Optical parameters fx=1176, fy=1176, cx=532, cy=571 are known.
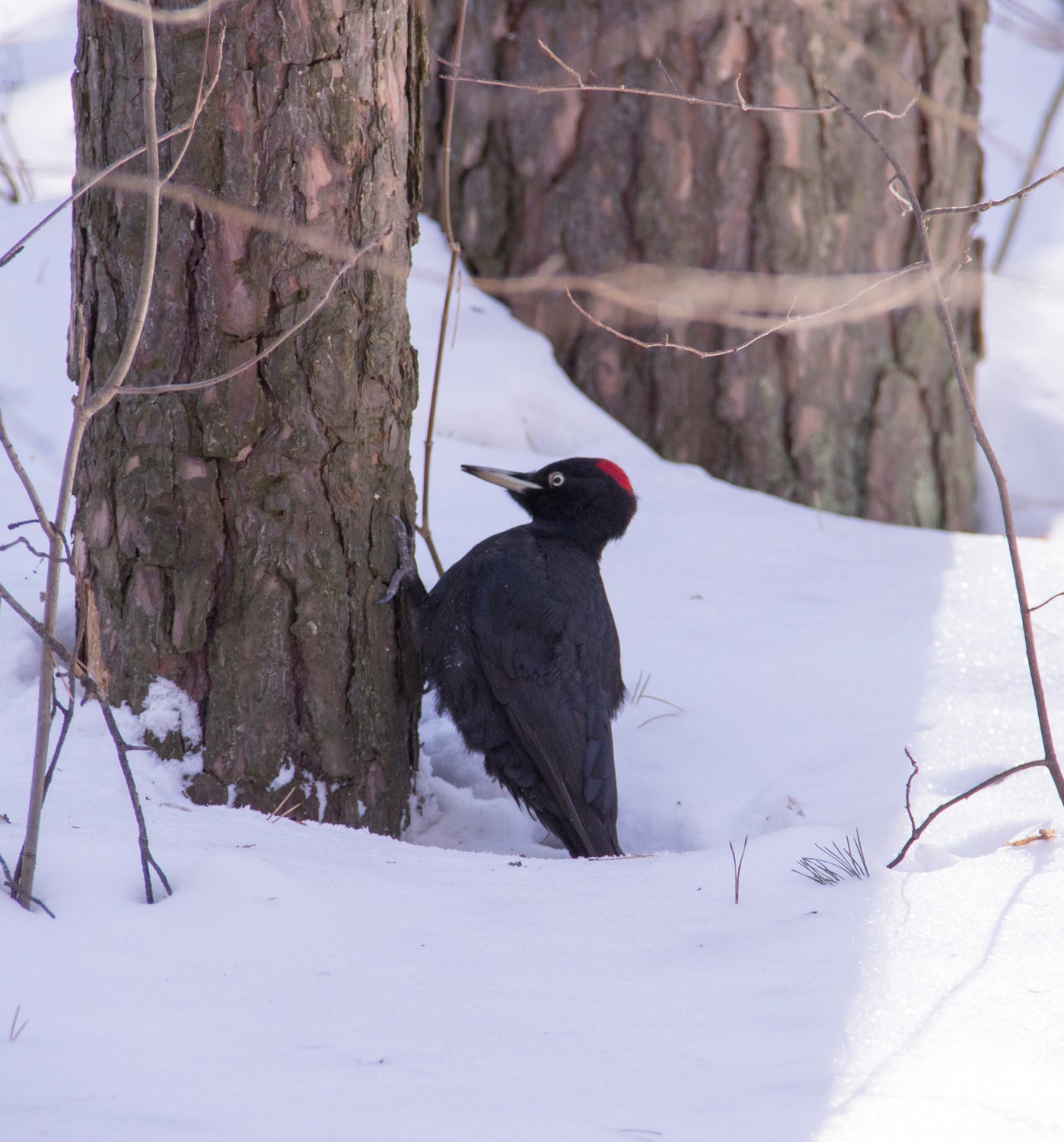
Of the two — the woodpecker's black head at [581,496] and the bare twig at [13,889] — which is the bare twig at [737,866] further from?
the woodpecker's black head at [581,496]

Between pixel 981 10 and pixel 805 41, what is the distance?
0.91m

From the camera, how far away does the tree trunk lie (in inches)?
93.4

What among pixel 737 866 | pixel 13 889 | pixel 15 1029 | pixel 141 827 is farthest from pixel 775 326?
pixel 15 1029

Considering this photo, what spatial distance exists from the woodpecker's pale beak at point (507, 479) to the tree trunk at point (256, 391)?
0.73 meters

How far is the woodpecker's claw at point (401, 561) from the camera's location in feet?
9.12

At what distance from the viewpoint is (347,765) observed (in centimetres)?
265

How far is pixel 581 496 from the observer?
3.49m

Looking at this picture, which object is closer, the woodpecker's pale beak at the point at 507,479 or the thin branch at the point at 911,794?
the thin branch at the point at 911,794

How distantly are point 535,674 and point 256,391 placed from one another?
1101 millimetres

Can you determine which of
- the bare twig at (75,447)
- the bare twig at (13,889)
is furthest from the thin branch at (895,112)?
the bare twig at (13,889)

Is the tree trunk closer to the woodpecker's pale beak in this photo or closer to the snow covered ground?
the snow covered ground

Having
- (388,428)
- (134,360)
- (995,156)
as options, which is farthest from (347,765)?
(995,156)

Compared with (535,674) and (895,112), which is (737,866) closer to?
(535,674)

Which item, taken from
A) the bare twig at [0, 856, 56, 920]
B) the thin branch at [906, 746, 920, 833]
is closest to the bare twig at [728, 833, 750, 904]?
the thin branch at [906, 746, 920, 833]
